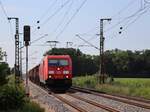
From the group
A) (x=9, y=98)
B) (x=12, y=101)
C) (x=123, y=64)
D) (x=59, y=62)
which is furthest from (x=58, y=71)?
(x=123, y=64)

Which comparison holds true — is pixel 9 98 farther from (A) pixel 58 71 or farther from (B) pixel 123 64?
(B) pixel 123 64

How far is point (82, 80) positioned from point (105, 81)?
9830 millimetres

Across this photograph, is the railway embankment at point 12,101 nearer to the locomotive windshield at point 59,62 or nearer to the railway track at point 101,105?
the railway track at point 101,105

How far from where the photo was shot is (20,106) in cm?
2127

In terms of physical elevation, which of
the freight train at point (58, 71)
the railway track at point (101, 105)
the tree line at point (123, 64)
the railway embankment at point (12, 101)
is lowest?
the railway track at point (101, 105)

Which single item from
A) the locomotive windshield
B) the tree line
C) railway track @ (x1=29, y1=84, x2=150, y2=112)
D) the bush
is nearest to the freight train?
the locomotive windshield

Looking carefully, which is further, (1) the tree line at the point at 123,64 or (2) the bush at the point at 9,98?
(1) the tree line at the point at 123,64

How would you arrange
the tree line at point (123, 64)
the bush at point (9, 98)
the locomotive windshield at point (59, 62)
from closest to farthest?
1. the bush at point (9, 98)
2. the locomotive windshield at point (59, 62)
3. the tree line at point (123, 64)

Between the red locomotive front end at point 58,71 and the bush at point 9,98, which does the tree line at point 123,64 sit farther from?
the bush at point 9,98

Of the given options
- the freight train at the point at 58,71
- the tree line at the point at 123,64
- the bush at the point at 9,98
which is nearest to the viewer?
the bush at the point at 9,98

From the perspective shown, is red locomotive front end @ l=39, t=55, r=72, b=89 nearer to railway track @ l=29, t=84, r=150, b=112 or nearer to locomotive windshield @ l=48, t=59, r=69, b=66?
locomotive windshield @ l=48, t=59, r=69, b=66

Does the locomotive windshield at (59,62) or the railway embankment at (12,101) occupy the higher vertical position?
the locomotive windshield at (59,62)

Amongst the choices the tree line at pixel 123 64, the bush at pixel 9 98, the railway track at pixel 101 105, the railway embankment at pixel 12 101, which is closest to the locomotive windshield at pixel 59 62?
the railway track at pixel 101 105

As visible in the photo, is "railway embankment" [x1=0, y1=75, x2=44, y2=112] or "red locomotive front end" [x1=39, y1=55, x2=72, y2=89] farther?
→ "red locomotive front end" [x1=39, y1=55, x2=72, y2=89]
